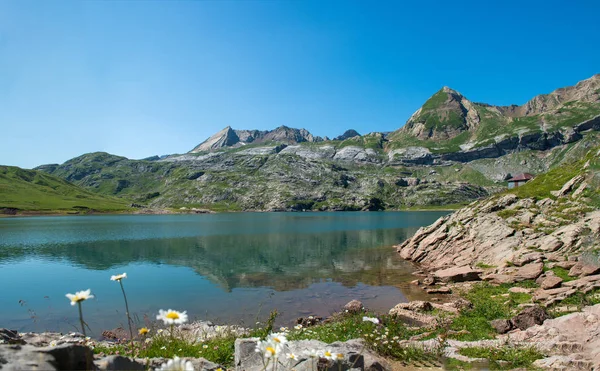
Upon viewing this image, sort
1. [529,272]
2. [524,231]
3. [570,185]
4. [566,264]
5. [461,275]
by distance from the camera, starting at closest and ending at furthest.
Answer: [566,264] < [529,272] < [461,275] < [524,231] < [570,185]

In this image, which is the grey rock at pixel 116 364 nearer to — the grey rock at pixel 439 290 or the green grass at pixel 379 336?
the green grass at pixel 379 336

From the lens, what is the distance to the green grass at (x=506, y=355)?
11336 mm

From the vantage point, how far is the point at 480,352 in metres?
13.0

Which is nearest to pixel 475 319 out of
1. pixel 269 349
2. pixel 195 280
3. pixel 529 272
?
pixel 529 272

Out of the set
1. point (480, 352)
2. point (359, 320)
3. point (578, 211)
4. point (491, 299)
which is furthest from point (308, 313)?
point (578, 211)

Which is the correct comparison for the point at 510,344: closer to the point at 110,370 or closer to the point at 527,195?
the point at 110,370

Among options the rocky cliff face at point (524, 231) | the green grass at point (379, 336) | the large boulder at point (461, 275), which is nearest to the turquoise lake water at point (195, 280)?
the large boulder at point (461, 275)

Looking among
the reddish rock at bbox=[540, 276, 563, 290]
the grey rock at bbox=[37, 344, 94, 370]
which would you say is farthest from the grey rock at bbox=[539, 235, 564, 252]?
the grey rock at bbox=[37, 344, 94, 370]

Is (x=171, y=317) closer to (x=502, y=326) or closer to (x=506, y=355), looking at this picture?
(x=506, y=355)

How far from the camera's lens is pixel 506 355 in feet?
40.3

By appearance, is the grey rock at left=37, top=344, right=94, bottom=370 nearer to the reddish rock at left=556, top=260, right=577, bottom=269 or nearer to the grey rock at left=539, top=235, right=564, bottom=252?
the reddish rock at left=556, top=260, right=577, bottom=269

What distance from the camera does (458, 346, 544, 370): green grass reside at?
37.2ft

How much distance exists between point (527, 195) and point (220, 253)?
54022 mm

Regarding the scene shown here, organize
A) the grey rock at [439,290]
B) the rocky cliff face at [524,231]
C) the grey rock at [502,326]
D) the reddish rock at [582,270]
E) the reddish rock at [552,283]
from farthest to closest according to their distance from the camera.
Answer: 1. the grey rock at [439,290]
2. the rocky cliff face at [524,231]
3. the reddish rock at [582,270]
4. the reddish rock at [552,283]
5. the grey rock at [502,326]
